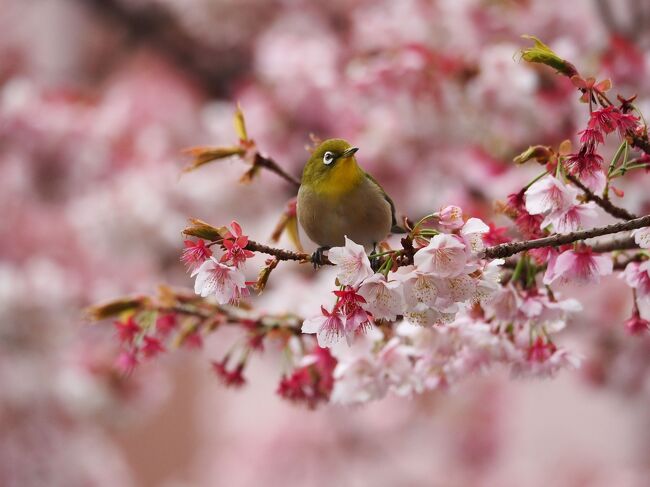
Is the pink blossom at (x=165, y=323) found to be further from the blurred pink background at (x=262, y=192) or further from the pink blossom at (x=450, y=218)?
the pink blossom at (x=450, y=218)

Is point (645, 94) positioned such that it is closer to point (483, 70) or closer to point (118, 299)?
point (483, 70)

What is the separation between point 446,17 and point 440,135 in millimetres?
315

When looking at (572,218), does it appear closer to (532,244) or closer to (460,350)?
(532,244)

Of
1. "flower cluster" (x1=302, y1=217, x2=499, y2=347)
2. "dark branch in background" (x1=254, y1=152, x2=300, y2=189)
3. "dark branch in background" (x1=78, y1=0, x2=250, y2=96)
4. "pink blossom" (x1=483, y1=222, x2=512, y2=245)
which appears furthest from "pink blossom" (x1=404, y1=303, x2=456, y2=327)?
"dark branch in background" (x1=78, y1=0, x2=250, y2=96)

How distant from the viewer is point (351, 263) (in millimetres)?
495

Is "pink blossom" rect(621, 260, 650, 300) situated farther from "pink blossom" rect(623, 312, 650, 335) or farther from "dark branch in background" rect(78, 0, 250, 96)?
"dark branch in background" rect(78, 0, 250, 96)

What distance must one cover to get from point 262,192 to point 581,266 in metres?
1.52

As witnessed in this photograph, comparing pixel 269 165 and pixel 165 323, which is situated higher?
pixel 269 165

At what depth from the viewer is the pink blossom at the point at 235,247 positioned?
19.9 inches

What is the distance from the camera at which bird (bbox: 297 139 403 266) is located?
0.57 meters

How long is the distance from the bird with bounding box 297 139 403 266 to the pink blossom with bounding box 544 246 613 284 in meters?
0.13

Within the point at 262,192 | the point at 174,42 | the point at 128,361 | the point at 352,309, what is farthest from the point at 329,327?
the point at 174,42

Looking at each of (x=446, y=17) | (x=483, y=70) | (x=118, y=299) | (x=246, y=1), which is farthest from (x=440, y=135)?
(x=246, y=1)

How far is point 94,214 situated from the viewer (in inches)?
79.1
